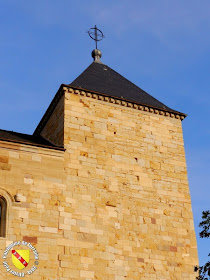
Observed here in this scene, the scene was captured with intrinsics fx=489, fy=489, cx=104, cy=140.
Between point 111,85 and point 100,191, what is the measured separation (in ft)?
15.9

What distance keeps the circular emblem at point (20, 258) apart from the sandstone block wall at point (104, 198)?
15 cm

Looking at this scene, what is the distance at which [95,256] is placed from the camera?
13750mm

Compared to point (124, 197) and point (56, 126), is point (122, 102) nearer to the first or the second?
point (56, 126)

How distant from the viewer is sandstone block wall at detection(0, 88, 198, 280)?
13.5 meters

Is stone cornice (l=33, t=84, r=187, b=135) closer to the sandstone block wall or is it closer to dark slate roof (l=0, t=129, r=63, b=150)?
the sandstone block wall

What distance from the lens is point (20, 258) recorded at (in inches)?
504

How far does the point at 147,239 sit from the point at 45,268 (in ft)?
11.1

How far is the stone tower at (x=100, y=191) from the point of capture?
13414 millimetres

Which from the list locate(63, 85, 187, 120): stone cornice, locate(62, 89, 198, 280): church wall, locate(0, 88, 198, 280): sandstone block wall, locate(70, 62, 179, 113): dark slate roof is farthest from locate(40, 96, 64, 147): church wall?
locate(70, 62, 179, 113): dark slate roof

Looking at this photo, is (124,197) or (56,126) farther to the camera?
(56,126)

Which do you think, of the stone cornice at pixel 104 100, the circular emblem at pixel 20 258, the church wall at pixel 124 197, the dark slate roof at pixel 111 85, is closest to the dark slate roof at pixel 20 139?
the church wall at pixel 124 197

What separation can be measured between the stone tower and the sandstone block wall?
3cm

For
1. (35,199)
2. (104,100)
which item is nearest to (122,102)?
(104,100)

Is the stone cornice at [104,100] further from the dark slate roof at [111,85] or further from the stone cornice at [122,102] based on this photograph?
the dark slate roof at [111,85]
